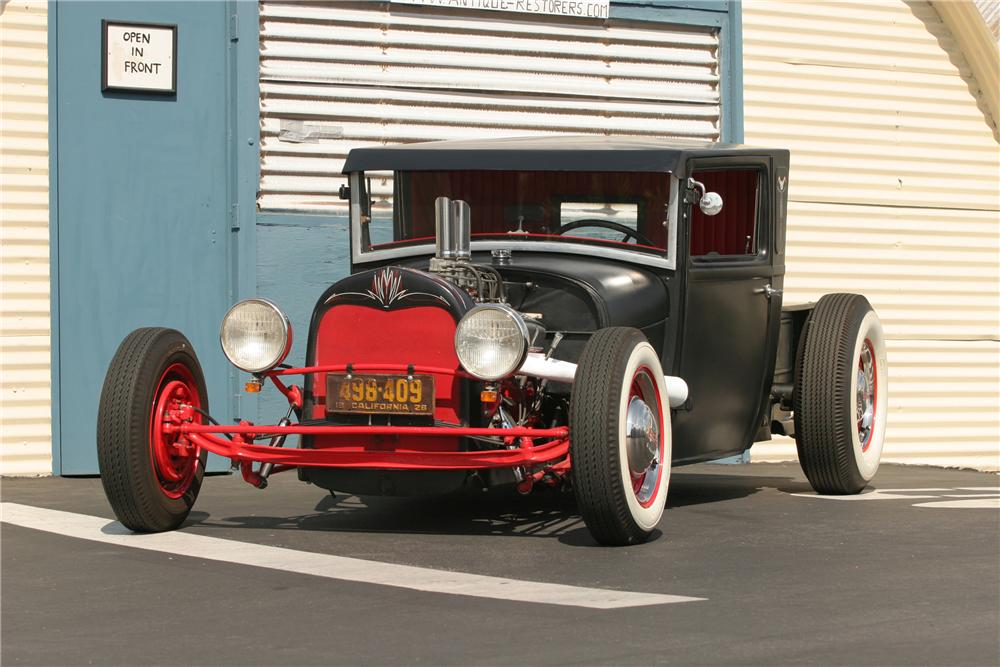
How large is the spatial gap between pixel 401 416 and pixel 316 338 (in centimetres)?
57

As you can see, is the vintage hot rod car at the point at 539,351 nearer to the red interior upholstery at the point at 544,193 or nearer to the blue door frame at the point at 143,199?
the red interior upholstery at the point at 544,193

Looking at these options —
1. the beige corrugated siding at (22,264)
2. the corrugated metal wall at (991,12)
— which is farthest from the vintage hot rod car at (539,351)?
the corrugated metal wall at (991,12)

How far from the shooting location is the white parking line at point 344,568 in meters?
4.34

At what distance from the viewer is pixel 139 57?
9.02 metres

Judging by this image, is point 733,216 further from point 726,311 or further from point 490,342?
point 490,342

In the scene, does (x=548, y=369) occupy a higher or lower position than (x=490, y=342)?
lower

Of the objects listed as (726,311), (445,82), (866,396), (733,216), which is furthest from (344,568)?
(445,82)

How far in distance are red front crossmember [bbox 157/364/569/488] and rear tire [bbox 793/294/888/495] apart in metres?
1.71

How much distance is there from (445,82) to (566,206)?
342 centimetres

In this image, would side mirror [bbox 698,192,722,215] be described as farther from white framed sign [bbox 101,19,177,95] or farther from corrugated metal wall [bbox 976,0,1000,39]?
corrugated metal wall [bbox 976,0,1000,39]

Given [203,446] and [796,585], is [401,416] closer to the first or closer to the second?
[203,446]

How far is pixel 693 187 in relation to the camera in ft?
21.4

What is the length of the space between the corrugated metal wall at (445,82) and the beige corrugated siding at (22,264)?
4.47ft

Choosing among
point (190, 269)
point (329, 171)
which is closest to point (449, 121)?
point (329, 171)
